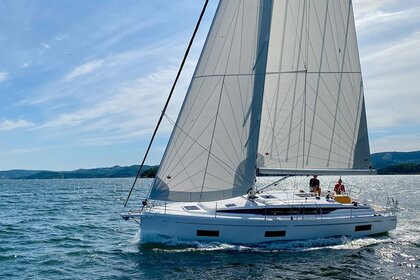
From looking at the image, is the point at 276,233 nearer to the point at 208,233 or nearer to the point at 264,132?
Answer: the point at 208,233

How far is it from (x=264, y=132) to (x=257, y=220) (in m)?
5.32

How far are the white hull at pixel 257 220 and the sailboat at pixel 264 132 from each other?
0.05 metres

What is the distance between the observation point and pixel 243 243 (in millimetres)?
21469

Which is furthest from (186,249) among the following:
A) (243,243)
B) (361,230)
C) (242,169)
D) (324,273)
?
(361,230)

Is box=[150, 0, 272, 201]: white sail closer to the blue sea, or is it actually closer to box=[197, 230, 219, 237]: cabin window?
box=[197, 230, 219, 237]: cabin window

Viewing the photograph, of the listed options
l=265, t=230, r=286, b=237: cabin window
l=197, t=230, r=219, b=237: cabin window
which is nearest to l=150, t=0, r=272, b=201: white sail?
l=197, t=230, r=219, b=237: cabin window

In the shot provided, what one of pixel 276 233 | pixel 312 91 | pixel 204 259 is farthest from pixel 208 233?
pixel 312 91

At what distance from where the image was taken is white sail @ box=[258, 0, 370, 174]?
2436 cm

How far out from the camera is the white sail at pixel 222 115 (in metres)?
21.7

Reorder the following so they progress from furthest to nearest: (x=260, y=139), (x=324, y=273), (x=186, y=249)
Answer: (x=260, y=139)
(x=186, y=249)
(x=324, y=273)

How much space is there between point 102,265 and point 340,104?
15.5 m

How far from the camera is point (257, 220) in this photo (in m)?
21.4

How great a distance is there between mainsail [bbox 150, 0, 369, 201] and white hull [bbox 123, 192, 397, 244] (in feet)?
3.15

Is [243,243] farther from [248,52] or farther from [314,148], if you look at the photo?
[248,52]
